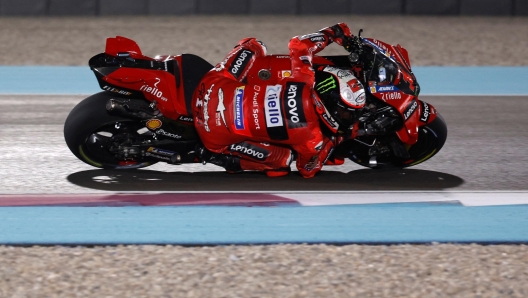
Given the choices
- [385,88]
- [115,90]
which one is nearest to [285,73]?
[385,88]

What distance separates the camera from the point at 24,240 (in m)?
4.85

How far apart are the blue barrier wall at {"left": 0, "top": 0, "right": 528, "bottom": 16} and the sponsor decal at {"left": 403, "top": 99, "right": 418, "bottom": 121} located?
42.7 feet

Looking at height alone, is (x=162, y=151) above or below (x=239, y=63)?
below

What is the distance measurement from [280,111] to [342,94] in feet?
1.50

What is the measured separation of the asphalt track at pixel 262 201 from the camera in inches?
196

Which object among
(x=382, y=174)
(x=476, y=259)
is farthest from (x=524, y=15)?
(x=476, y=259)

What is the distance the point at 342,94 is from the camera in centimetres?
552

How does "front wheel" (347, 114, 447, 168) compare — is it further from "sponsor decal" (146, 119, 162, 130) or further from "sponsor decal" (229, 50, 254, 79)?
"sponsor decal" (146, 119, 162, 130)

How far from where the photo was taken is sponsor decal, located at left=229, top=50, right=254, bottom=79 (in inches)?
233

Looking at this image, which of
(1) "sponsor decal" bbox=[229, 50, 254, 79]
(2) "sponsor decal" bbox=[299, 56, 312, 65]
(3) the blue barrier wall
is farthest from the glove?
(3) the blue barrier wall

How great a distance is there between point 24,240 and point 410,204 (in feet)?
8.66

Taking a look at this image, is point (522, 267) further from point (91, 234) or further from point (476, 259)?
point (91, 234)

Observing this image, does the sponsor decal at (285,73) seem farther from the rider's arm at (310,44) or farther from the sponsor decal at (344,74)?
the sponsor decal at (344,74)

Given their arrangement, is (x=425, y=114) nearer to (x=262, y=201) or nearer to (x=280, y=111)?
(x=280, y=111)
